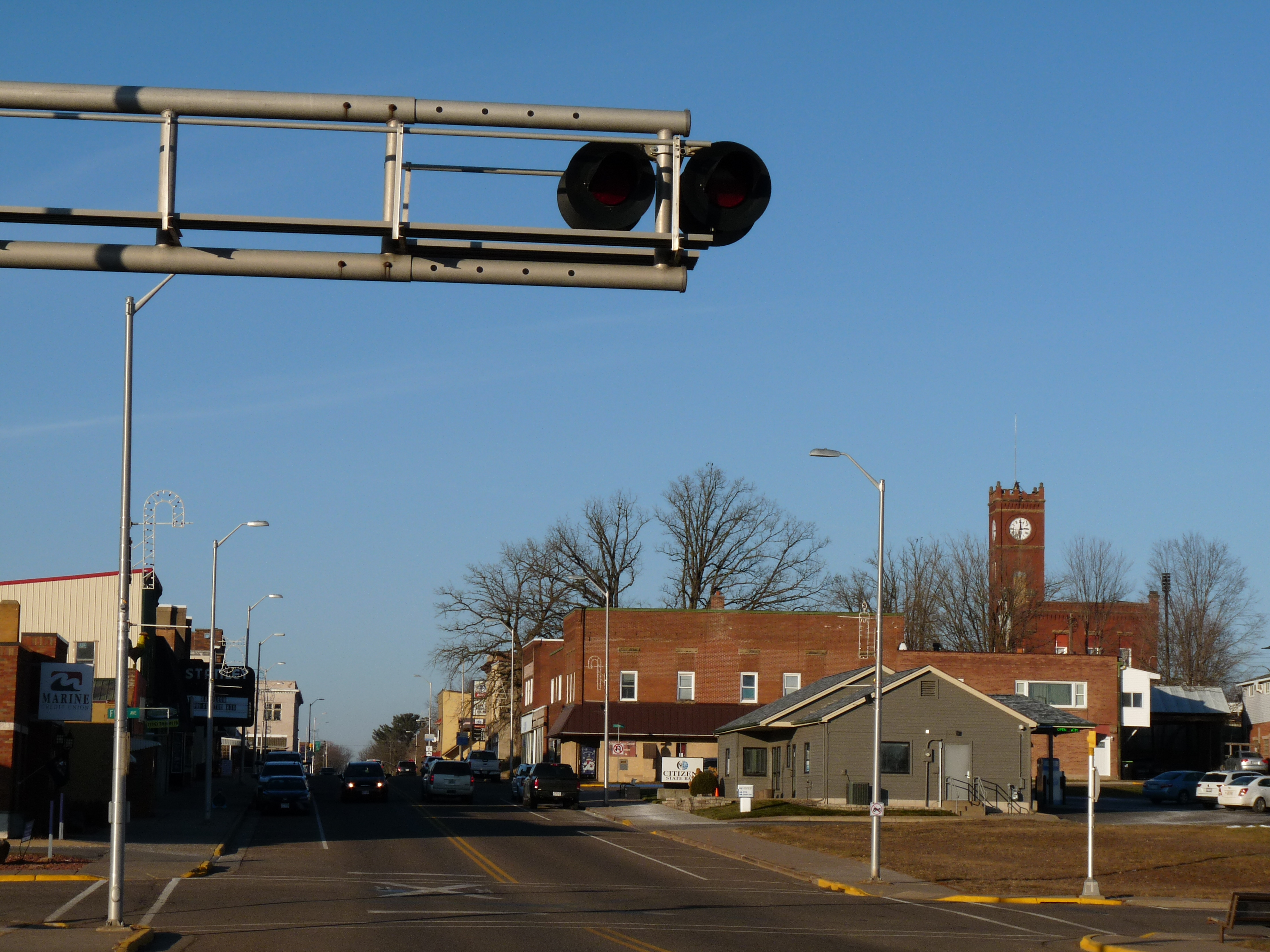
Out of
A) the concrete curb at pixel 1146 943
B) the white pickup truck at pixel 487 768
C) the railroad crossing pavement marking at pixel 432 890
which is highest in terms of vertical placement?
the concrete curb at pixel 1146 943

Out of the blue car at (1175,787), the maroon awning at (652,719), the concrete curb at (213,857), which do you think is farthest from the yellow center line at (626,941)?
the maroon awning at (652,719)

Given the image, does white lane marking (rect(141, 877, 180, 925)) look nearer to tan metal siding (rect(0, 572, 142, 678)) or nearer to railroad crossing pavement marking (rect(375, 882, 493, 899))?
railroad crossing pavement marking (rect(375, 882, 493, 899))

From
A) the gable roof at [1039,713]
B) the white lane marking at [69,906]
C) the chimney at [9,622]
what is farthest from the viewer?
the gable roof at [1039,713]

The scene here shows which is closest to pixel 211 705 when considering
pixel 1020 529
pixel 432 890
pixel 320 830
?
pixel 320 830

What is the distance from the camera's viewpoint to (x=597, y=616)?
250 feet

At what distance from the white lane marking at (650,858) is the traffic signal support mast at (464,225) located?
21.8m

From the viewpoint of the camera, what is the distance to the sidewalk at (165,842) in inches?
1080

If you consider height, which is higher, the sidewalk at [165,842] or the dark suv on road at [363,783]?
the sidewalk at [165,842]

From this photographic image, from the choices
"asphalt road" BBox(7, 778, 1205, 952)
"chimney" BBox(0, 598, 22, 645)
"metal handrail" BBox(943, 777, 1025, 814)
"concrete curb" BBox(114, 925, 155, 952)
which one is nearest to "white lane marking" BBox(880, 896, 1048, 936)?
"asphalt road" BBox(7, 778, 1205, 952)

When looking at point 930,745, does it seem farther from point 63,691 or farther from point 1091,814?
point 63,691

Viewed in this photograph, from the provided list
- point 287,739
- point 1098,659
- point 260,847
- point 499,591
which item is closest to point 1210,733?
point 1098,659

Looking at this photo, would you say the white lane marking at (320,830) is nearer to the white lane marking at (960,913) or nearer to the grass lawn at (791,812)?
the grass lawn at (791,812)

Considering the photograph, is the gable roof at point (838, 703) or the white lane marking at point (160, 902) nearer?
the white lane marking at point (160, 902)

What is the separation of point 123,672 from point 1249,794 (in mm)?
48637
